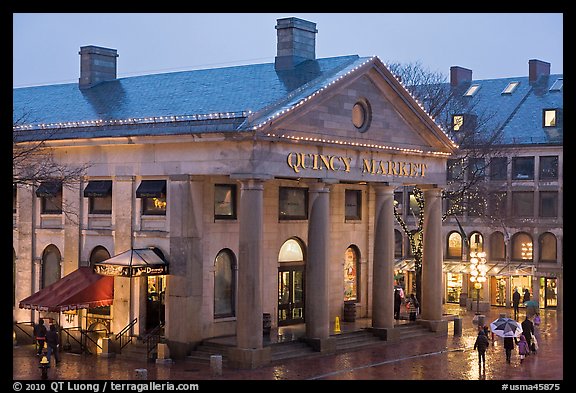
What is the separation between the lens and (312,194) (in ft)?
125

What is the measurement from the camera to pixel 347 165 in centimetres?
3916

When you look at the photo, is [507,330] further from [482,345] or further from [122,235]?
[122,235]

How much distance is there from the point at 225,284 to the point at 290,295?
16.5 feet

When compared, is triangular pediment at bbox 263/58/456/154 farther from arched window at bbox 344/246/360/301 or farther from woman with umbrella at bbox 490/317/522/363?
woman with umbrella at bbox 490/317/522/363

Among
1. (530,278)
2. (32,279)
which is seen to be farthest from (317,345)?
(530,278)

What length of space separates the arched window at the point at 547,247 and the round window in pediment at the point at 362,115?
2809cm

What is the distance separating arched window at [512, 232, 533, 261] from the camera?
65.3 meters

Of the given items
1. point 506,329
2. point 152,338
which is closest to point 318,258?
point 152,338

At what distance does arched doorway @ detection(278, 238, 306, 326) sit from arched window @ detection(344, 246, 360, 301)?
3.34 meters

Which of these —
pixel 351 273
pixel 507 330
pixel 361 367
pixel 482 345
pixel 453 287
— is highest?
pixel 351 273

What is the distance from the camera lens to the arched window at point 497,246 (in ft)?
218

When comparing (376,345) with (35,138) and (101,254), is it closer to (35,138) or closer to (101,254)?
(101,254)

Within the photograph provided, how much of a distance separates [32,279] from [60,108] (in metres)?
8.35

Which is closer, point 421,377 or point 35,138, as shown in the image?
point 421,377
